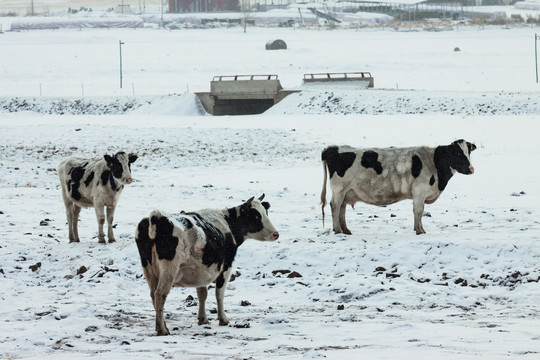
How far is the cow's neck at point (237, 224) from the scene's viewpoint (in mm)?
12391

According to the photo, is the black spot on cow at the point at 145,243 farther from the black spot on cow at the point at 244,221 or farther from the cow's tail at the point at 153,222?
the black spot on cow at the point at 244,221

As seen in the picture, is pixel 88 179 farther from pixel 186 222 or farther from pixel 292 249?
pixel 186 222

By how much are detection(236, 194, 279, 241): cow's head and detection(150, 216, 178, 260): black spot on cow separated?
1.68 metres

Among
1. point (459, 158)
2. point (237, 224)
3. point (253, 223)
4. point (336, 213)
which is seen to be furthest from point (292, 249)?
point (459, 158)

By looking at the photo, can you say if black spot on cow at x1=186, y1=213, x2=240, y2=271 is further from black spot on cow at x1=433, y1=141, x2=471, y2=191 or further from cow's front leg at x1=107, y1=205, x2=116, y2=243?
black spot on cow at x1=433, y1=141, x2=471, y2=191

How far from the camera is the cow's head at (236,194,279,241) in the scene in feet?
40.9

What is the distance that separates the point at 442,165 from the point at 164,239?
842cm

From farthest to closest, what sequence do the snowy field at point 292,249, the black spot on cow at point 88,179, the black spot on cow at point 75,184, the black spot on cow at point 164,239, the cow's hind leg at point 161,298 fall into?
the black spot on cow at point 75,184 → the black spot on cow at point 88,179 → the black spot on cow at point 164,239 → the cow's hind leg at point 161,298 → the snowy field at point 292,249

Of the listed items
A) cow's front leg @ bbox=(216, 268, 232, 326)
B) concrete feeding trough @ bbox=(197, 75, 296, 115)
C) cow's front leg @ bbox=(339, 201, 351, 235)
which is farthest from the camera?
concrete feeding trough @ bbox=(197, 75, 296, 115)

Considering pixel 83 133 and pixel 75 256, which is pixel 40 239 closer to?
pixel 75 256

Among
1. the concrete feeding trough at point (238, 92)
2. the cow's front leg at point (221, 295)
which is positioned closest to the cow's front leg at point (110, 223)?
the cow's front leg at point (221, 295)

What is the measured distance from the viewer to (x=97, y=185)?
17.1 meters

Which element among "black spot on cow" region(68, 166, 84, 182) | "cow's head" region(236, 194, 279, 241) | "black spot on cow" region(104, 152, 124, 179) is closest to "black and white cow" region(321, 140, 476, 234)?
"black spot on cow" region(104, 152, 124, 179)

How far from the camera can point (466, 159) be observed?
58.7ft
